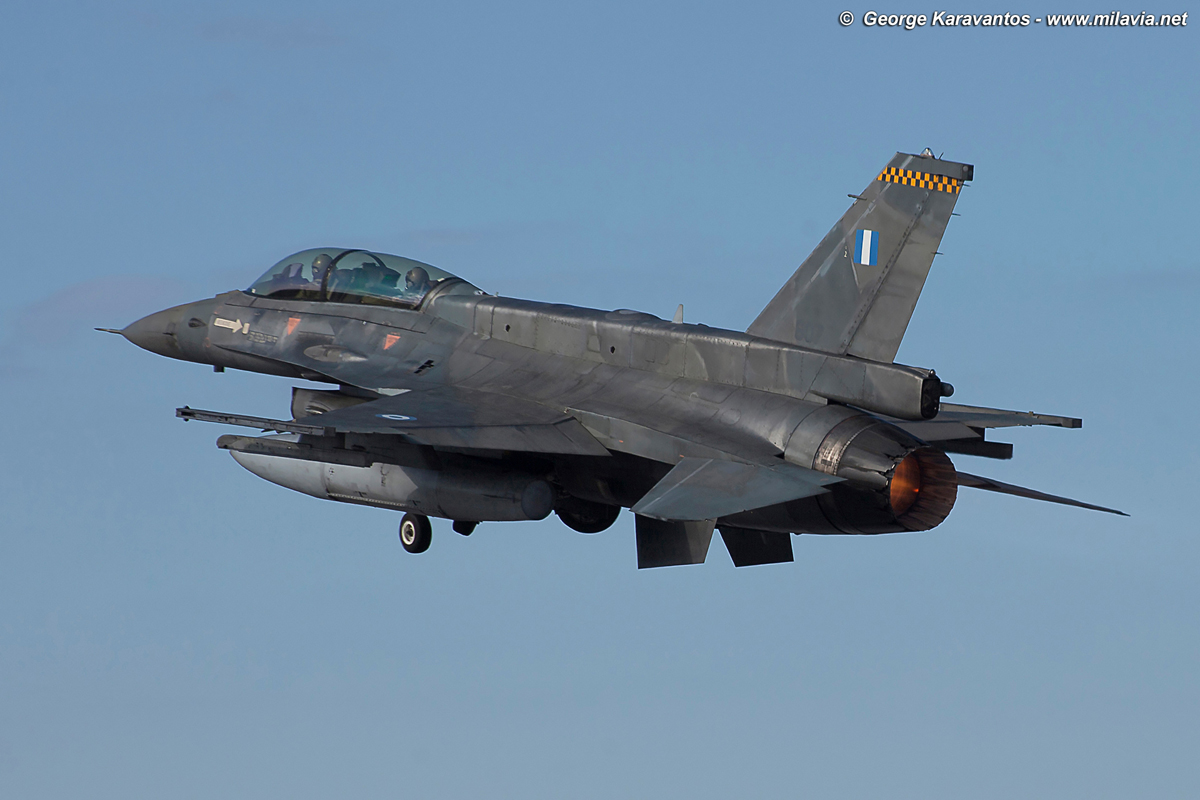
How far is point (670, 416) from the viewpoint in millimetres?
17797

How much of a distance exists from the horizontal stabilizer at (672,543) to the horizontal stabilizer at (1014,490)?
2.84 meters

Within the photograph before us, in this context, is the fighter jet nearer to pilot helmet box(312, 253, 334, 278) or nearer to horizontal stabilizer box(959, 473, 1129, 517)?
horizontal stabilizer box(959, 473, 1129, 517)

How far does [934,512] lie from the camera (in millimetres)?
16938

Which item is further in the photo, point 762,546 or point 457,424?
point 762,546

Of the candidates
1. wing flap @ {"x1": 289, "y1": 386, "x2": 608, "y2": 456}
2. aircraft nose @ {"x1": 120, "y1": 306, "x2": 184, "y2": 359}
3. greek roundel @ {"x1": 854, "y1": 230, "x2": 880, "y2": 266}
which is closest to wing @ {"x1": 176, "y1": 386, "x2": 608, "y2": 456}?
wing flap @ {"x1": 289, "y1": 386, "x2": 608, "y2": 456}

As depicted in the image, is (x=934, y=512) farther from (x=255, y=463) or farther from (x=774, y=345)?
(x=255, y=463)

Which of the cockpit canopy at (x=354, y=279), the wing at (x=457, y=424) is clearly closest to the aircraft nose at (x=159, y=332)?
the cockpit canopy at (x=354, y=279)

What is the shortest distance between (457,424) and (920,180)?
539cm

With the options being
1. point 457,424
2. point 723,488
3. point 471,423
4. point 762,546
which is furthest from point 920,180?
point 457,424

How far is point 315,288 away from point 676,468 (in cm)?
704

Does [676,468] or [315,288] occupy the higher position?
[315,288]

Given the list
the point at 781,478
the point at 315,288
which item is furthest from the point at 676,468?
the point at 315,288

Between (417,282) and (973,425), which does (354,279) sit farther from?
(973,425)

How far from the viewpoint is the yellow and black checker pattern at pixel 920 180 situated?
1756 centimetres
